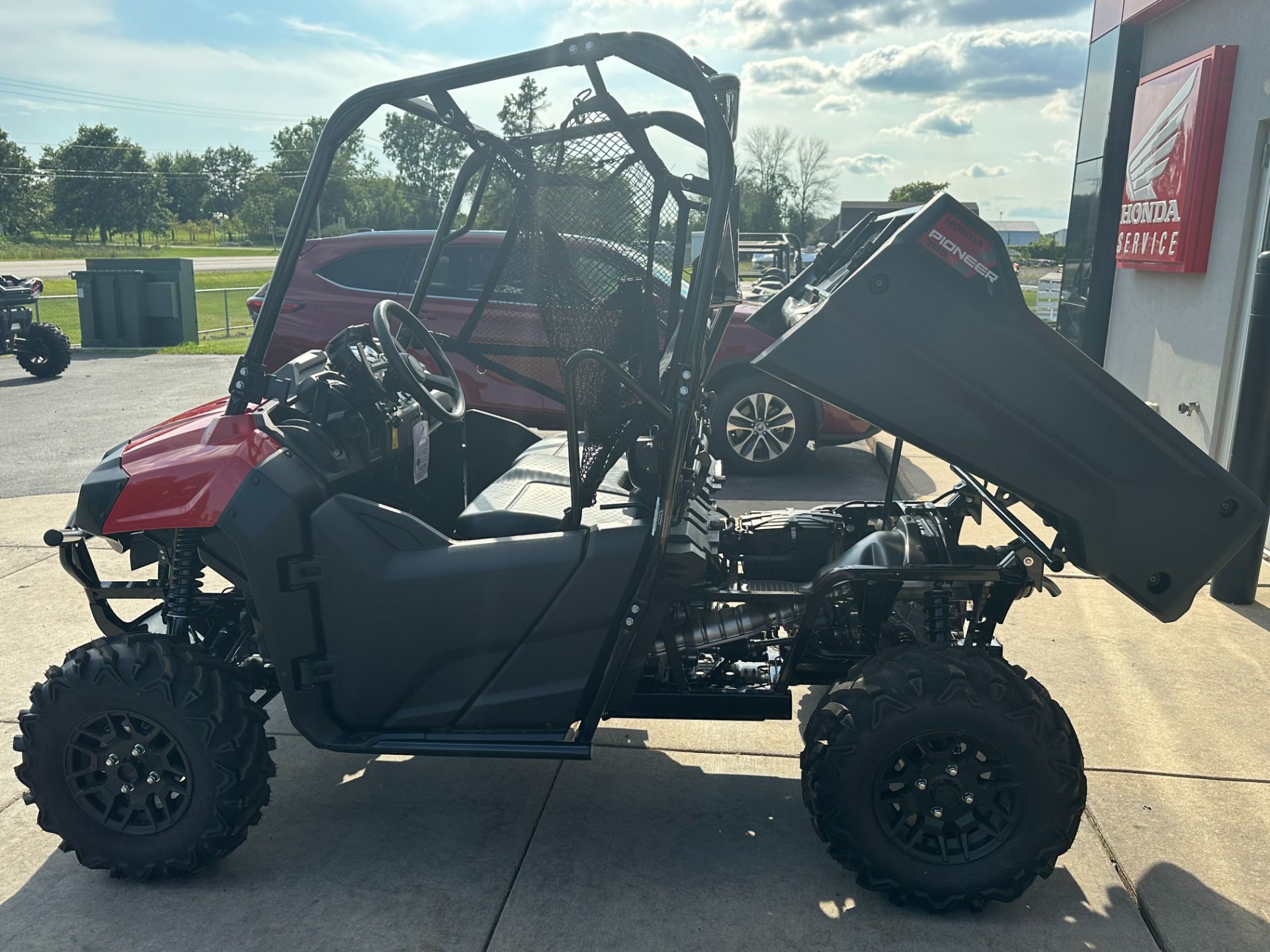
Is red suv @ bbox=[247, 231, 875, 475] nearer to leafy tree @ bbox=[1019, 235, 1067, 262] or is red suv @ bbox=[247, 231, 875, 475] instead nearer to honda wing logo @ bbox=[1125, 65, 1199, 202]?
honda wing logo @ bbox=[1125, 65, 1199, 202]

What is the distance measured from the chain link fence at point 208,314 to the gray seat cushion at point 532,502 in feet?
41.7

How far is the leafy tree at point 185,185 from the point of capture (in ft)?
286

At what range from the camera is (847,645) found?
11.0 feet

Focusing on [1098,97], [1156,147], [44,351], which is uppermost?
[1098,97]

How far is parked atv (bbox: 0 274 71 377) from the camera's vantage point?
12.9 m

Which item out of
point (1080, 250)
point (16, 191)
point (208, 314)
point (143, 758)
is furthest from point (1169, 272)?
point (16, 191)

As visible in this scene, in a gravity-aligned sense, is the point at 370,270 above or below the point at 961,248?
below

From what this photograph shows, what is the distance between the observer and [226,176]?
90438 millimetres

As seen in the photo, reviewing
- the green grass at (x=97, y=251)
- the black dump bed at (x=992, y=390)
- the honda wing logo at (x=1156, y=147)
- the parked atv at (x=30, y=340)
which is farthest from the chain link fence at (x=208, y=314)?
the green grass at (x=97, y=251)

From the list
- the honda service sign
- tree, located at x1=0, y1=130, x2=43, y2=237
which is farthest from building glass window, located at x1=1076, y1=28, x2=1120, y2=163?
tree, located at x1=0, y1=130, x2=43, y2=237

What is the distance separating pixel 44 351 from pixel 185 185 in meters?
84.9

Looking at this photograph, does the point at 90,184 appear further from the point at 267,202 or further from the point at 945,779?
the point at 945,779

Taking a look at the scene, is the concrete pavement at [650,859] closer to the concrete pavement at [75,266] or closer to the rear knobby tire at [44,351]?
the rear knobby tire at [44,351]

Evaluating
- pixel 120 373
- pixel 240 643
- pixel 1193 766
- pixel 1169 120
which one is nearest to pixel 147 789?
pixel 240 643
